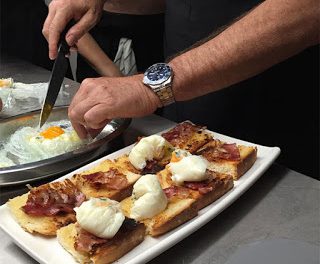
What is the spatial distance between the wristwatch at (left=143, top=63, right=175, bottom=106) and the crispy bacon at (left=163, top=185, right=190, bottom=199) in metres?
0.26

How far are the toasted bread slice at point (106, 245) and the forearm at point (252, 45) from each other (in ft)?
1.42

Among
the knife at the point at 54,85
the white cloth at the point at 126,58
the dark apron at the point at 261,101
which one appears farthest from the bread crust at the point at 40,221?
the white cloth at the point at 126,58

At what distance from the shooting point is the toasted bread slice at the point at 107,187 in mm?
1087

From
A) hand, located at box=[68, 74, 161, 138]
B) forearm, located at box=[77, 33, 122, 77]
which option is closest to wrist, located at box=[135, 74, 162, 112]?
hand, located at box=[68, 74, 161, 138]

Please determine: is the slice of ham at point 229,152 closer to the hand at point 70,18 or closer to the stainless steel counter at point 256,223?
the stainless steel counter at point 256,223

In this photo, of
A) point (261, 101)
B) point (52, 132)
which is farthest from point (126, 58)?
point (52, 132)

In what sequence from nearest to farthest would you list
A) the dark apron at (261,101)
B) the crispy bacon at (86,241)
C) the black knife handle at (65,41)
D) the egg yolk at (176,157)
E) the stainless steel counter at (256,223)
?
the crispy bacon at (86,241)
the stainless steel counter at (256,223)
the egg yolk at (176,157)
the black knife handle at (65,41)
the dark apron at (261,101)

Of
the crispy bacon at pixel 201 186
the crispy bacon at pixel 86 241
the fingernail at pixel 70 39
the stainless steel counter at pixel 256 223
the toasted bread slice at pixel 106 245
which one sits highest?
the fingernail at pixel 70 39

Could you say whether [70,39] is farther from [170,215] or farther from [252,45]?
[170,215]

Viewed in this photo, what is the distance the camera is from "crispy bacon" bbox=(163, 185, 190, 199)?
3.49 ft

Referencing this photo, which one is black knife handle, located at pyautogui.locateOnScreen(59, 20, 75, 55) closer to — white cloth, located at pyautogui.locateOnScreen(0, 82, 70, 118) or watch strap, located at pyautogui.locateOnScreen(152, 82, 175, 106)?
white cloth, located at pyautogui.locateOnScreen(0, 82, 70, 118)

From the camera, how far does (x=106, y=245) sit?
2.98ft

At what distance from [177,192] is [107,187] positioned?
5.9 inches

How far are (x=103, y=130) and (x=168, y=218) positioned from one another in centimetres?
50
